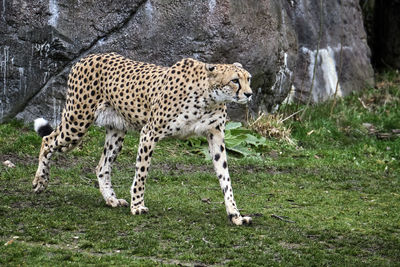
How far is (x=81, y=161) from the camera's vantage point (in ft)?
28.0

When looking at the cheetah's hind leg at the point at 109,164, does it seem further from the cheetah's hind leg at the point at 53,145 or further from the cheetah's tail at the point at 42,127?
the cheetah's tail at the point at 42,127

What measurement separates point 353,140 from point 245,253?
20.8 feet

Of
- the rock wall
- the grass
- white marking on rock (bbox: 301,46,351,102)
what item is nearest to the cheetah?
the grass

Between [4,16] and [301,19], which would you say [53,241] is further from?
[301,19]

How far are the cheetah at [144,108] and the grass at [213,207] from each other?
372 millimetres

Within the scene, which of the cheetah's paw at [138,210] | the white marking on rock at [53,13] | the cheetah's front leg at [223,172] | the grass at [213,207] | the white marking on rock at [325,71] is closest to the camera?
the grass at [213,207]

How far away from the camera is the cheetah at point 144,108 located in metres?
6.02

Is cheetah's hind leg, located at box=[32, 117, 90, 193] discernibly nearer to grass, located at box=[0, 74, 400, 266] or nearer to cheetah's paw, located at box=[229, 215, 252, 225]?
grass, located at box=[0, 74, 400, 266]

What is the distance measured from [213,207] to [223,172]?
0.68 metres

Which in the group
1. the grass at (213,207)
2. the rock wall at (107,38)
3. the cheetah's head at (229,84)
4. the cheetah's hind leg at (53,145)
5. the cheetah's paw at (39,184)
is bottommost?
the grass at (213,207)

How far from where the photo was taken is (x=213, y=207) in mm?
6711

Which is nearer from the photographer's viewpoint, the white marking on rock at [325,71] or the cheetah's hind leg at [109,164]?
the cheetah's hind leg at [109,164]

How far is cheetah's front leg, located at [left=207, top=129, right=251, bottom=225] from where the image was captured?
5984 mm

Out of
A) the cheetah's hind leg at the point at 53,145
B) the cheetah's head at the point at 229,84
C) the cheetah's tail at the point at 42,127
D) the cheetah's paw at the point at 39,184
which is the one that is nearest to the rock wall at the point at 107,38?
the cheetah's tail at the point at 42,127
